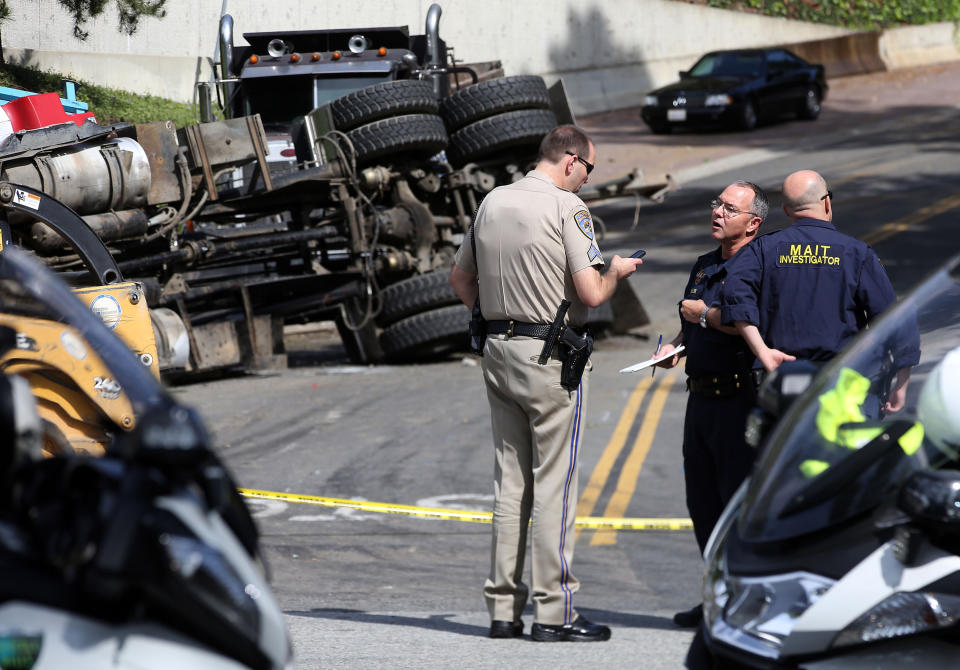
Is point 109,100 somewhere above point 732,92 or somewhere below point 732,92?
above

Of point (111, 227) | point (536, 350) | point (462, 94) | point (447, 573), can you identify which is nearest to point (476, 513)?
point (447, 573)

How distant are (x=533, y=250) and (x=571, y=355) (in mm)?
438

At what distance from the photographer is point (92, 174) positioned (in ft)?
30.8

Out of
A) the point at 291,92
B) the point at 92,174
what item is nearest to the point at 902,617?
the point at 92,174

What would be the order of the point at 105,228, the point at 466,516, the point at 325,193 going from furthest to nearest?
the point at 325,193, the point at 105,228, the point at 466,516

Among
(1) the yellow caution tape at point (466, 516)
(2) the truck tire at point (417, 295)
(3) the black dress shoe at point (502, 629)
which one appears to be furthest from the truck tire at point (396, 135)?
(3) the black dress shoe at point (502, 629)

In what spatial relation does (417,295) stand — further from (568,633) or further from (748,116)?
(748,116)

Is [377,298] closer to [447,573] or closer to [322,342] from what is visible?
[322,342]

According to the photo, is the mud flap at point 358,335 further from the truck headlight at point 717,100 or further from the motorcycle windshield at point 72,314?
the truck headlight at point 717,100

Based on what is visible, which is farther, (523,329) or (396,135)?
(396,135)

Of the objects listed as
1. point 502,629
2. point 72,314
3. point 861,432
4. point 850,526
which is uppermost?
point 72,314

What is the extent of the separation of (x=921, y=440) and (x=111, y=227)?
792cm

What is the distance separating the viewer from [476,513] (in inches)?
324

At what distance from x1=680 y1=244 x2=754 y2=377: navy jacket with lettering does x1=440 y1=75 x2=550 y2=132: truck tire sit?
710 centimetres
